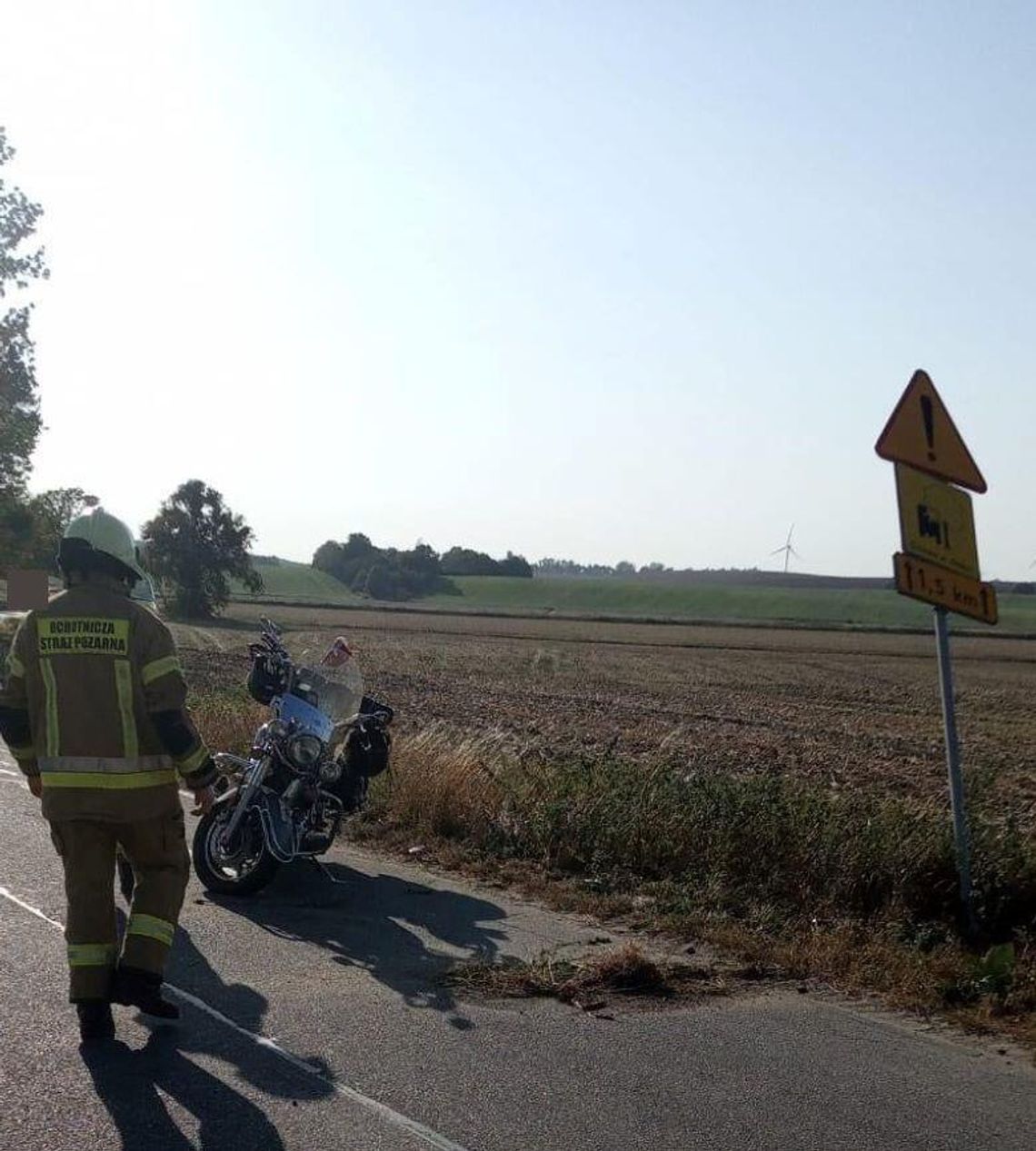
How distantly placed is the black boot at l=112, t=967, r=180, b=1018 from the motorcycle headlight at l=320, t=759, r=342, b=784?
2959 millimetres

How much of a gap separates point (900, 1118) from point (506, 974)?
2136 mm

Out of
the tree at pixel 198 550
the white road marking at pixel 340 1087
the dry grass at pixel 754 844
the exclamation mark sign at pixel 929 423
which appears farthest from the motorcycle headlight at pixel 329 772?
the tree at pixel 198 550

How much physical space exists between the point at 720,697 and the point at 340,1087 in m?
31.0

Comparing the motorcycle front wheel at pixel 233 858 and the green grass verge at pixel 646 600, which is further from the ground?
the green grass verge at pixel 646 600

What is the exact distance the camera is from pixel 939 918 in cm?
789

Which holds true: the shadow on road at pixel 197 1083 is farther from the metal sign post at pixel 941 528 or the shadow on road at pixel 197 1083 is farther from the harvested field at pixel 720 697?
the harvested field at pixel 720 697

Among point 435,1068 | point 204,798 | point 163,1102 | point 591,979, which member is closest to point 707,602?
point 591,979

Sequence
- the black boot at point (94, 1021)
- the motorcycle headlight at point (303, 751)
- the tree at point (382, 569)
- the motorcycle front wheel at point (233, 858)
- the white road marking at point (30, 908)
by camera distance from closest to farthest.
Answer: the black boot at point (94, 1021), the white road marking at point (30, 908), the motorcycle front wheel at point (233, 858), the motorcycle headlight at point (303, 751), the tree at point (382, 569)

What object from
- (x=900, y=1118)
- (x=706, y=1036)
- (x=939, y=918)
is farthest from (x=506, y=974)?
(x=939, y=918)

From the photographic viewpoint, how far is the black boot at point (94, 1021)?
5258 mm

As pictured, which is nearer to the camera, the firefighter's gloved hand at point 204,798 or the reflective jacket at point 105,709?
the reflective jacket at point 105,709

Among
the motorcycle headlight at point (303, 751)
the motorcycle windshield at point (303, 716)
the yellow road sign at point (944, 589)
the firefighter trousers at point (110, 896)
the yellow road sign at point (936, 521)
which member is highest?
the yellow road sign at point (936, 521)

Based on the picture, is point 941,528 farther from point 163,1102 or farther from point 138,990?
point 163,1102

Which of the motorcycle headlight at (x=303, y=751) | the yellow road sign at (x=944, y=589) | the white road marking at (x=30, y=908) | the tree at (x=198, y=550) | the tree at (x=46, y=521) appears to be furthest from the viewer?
the tree at (x=198, y=550)
